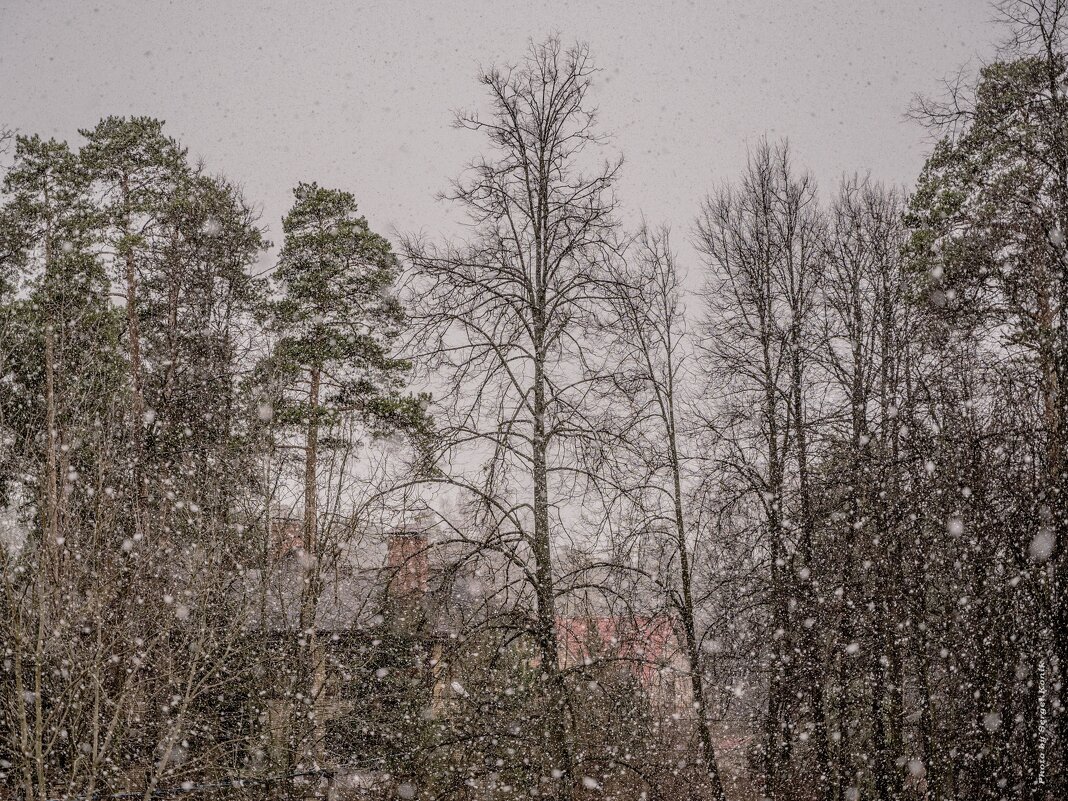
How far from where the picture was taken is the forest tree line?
21.3 ft

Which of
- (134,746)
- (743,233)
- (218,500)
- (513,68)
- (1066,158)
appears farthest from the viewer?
(743,233)

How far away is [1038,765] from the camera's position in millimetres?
5383

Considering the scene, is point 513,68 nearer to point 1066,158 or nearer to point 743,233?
point 743,233

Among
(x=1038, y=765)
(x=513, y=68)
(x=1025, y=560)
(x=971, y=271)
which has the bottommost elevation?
(x=1038, y=765)

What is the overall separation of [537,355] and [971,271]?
16.3 feet

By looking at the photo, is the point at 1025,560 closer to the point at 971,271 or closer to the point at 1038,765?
the point at 1038,765

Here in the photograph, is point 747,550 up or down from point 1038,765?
up

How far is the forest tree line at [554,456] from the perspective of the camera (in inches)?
256

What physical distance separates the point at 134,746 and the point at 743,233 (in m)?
12.5

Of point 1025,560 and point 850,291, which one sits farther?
point 850,291

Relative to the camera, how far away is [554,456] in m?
8.20

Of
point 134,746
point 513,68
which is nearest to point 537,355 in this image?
point 513,68

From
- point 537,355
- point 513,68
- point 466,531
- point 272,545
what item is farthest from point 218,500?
point 513,68

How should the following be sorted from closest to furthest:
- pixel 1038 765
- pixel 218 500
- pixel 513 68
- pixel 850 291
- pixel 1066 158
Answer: pixel 1038 765 → pixel 1066 158 → pixel 513 68 → pixel 218 500 → pixel 850 291
